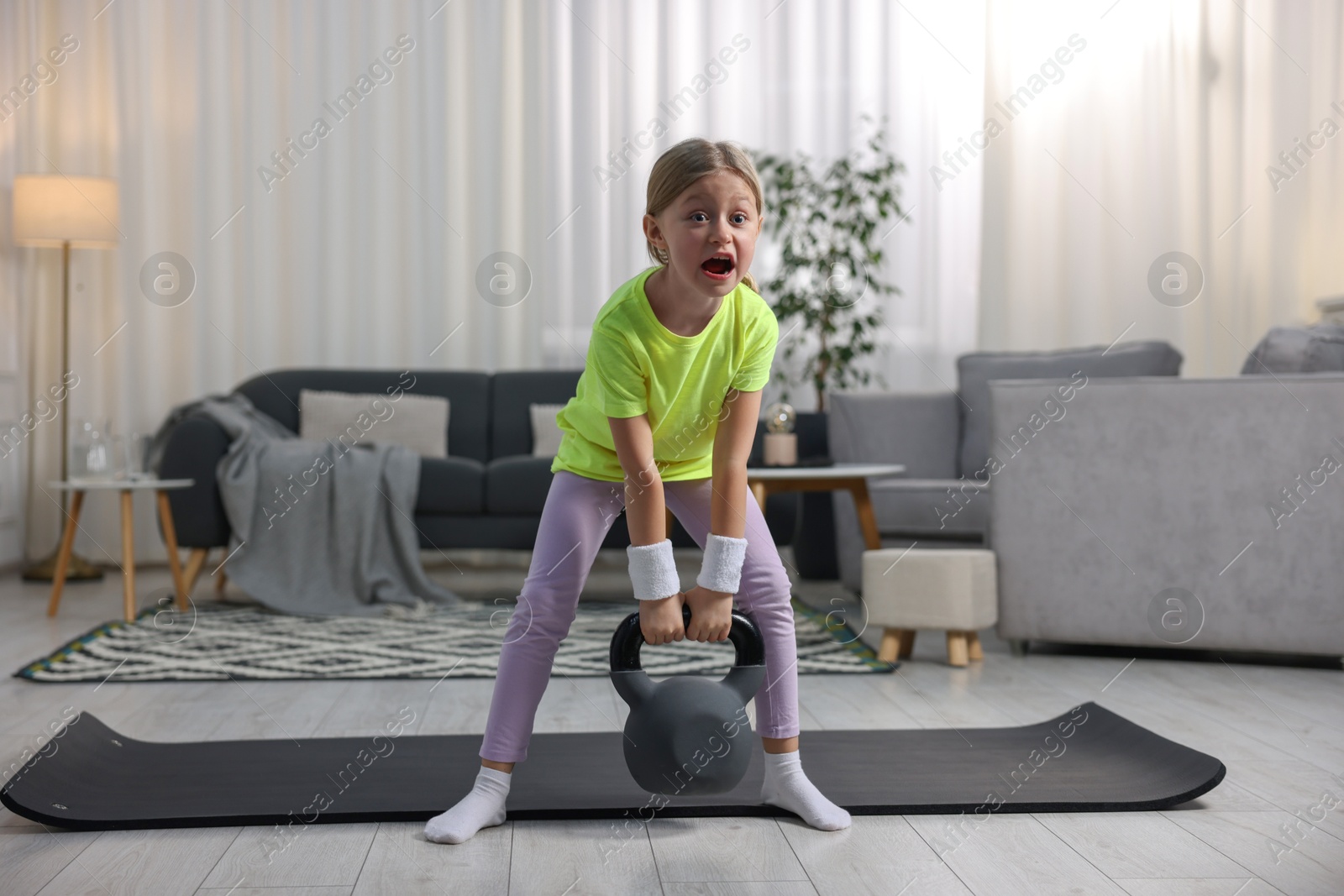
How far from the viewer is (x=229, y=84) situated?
15.2 ft

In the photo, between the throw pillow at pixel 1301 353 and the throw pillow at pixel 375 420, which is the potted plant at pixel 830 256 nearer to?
the throw pillow at pixel 375 420

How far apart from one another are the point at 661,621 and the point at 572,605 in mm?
178

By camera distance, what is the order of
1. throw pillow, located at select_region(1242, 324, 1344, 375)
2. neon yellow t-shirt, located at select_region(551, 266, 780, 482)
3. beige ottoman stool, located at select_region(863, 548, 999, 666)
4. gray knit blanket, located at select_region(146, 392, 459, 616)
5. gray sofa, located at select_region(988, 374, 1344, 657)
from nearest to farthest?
1. neon yellow t-shirt, located at select_region(551, 266, 780, 482)
2. gray sofa, located at select_region(988, 374, 1344, 657)
3. beige ottoman stool, located at select_region(863, 548, 999, 666)
4. throw pillow, located at select_region(1242, 324, 1344, 375)
5. gray knit blanket, located at select_region(146, 392, 459, 616)

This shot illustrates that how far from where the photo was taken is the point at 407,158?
4711 mm

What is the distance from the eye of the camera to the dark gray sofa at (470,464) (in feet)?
11.5

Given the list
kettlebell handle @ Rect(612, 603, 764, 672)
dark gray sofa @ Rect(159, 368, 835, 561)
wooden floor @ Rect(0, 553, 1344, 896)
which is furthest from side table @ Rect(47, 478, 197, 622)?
kettlebell handle @ Rect(612, 603, 764, 672)

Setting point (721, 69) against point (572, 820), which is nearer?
point (572, 820)

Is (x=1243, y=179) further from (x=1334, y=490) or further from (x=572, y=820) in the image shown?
(x=572, y=820)

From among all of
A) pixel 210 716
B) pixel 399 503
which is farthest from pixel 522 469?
pixel 210 716

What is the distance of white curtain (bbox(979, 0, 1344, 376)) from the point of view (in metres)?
4.67

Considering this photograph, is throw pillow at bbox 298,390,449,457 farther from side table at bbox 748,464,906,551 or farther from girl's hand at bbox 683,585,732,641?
girl's hand at bbox 683,585,732,641

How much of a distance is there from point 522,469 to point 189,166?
2085 mm

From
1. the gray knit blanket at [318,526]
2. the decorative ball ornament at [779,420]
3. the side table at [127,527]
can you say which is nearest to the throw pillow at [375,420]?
the gray knit blanket at [318,526]

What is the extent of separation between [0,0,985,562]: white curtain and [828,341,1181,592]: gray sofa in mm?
989
